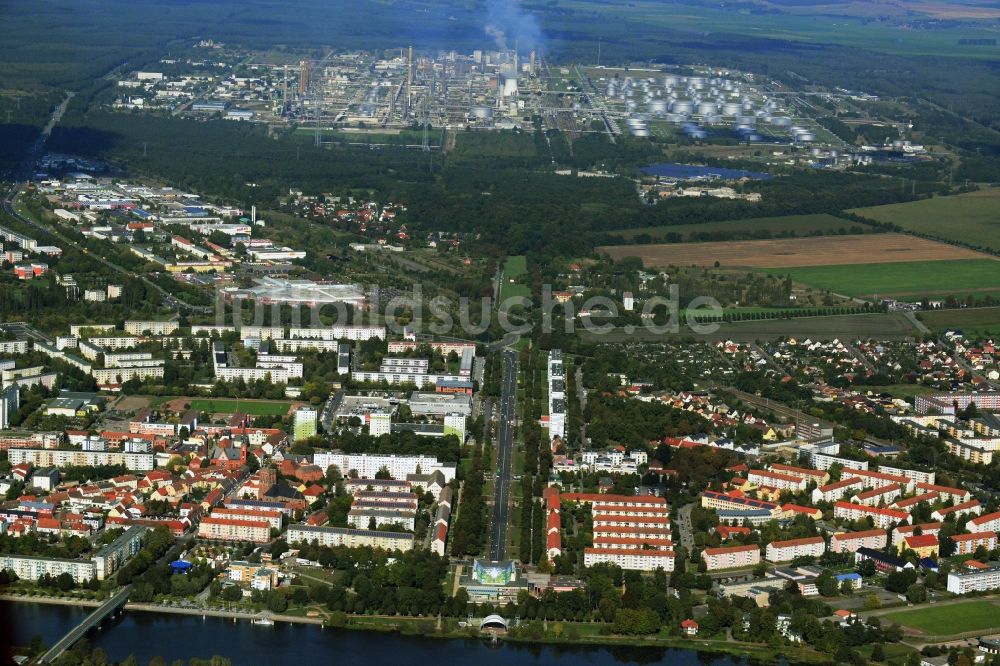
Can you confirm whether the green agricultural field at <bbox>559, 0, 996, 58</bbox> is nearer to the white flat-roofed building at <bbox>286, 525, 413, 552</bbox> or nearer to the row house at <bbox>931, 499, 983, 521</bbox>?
the row house at <bbox>931, 499, 983, 521</bbox>

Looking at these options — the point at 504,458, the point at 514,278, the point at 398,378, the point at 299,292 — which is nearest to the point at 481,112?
the point at 514,278

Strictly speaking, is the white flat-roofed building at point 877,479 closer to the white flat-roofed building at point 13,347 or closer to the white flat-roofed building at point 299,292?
the white flat-roofed building at point 299,292

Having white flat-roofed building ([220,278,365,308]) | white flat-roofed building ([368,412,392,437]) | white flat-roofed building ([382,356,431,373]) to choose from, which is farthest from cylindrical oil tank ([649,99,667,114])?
white flat-roofed building ([368,412,392,437])

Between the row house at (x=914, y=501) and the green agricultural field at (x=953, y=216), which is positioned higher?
the row house at (x=914, y=501)

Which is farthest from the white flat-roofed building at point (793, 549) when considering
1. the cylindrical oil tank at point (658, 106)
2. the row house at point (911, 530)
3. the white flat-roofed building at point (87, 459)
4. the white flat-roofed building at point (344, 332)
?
the cylindrical oil tank at point (658, 106)

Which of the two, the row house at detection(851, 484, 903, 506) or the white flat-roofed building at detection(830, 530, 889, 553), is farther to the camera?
the row house at detection(851, 484, 903, 506)
